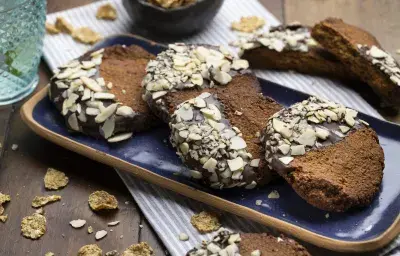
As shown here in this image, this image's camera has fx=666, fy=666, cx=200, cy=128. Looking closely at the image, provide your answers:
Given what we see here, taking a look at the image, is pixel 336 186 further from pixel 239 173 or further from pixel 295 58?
pixel 295 58

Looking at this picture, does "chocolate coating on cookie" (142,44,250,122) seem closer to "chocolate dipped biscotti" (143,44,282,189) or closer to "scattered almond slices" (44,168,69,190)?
"chocolate dipped biscotti" (143,44,282,189)

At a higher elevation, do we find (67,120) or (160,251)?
(67,120)

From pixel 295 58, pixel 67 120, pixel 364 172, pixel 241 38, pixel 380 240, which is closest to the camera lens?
pixel 380 240

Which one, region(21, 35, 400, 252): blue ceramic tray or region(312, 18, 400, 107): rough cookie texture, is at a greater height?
region(312, 18, 400, 107): rough cookie texture

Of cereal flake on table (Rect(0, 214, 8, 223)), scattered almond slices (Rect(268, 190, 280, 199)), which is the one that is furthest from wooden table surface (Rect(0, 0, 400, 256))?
scattered almond slices (Rect(268, 190, 280, 199))

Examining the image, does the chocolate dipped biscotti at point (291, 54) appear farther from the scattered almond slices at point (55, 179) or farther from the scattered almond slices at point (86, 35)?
the scattered almond slices at point (55, 179)

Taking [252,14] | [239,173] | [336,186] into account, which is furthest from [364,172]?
[252,14]
